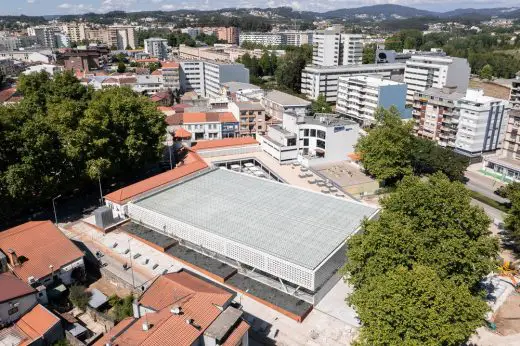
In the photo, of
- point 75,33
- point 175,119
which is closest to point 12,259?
point 175,119

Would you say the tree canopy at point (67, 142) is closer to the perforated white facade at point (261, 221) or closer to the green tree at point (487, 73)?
the perforated white facade at point (261, 221)

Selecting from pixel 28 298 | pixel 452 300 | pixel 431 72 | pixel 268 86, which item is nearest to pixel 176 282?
pixel 28 298

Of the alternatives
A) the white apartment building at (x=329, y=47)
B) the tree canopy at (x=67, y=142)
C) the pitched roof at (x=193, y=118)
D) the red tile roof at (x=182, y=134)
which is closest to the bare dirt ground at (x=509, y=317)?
the tree canopy at (x=67, y=142)

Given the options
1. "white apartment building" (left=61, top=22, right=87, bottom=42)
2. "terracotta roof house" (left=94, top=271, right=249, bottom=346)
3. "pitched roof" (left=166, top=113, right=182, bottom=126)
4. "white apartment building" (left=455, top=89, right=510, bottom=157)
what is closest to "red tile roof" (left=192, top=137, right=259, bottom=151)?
"pitched roof" (left=166, top=113, right=182, bottom=126)

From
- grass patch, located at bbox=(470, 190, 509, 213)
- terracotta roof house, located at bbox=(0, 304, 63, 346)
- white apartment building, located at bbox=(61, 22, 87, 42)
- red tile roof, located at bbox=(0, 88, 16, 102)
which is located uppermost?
white apartment building, located at bbox=(61, 22, 87, 42)

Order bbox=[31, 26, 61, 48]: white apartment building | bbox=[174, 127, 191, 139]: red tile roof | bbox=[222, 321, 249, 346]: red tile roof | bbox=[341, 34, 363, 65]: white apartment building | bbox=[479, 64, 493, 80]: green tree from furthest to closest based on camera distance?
bbox=[31, 26, 61, 48]: white apartment building → bbox=[479, 64, 493, 80]: green tree → bbox=[341, 34, 363, 65]: white apartment building → bbox=[174, 127, 191, 139]: red tile roof → bbox=[222, 321, 249, 346]: red tile roof

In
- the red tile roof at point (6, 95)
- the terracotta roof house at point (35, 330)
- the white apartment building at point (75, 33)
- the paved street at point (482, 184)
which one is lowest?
the paved street at point (482, 184)

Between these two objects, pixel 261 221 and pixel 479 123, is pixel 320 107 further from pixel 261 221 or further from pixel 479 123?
pixel 261 221

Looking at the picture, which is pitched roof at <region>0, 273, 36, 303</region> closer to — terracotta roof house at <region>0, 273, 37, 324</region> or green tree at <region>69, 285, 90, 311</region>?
terracotta roof house at <region>0, 273, 37, 324</region>
